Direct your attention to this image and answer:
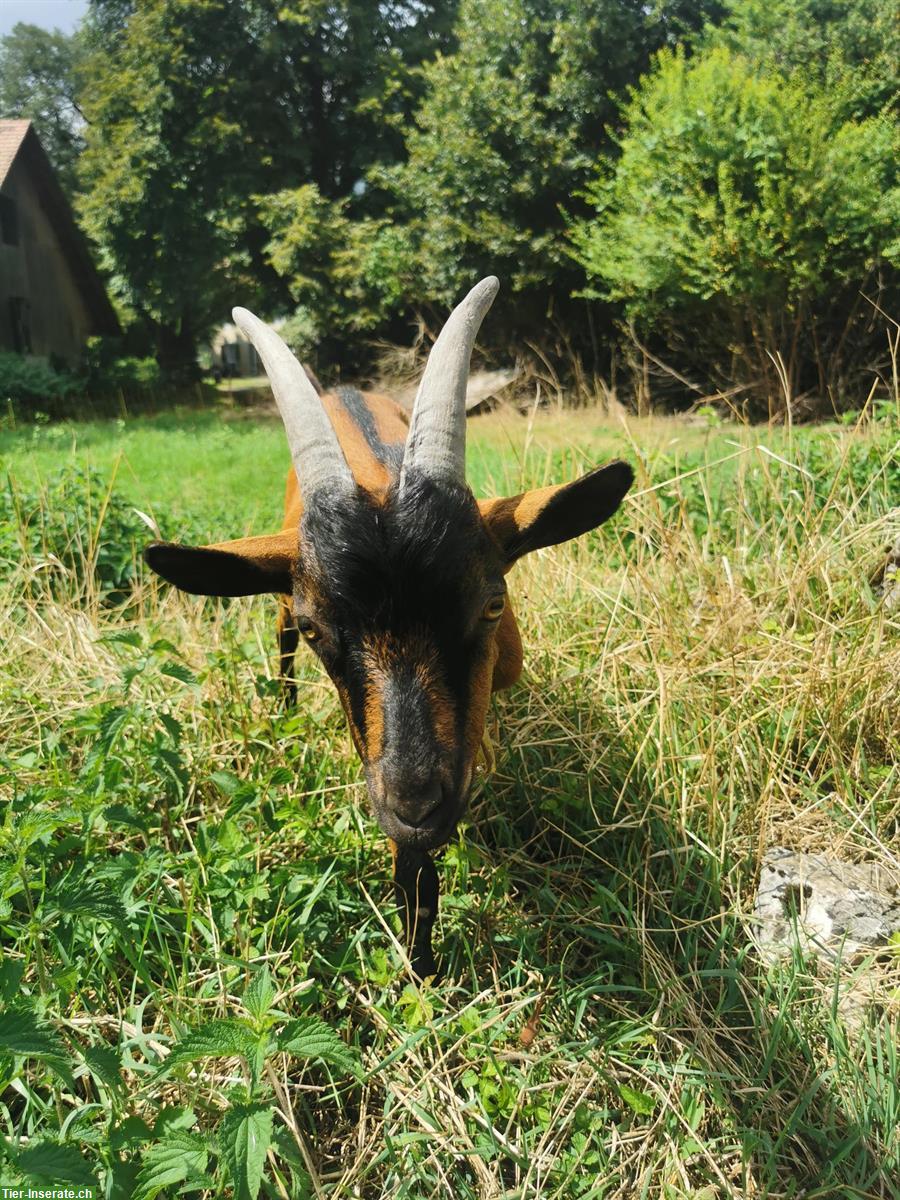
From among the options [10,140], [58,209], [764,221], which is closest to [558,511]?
[764,221]

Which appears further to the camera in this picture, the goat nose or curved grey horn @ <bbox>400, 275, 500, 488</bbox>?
curved grey horn @ <bbox>400, 275, 500, 488</bbox>

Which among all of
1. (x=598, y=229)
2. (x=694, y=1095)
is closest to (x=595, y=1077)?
(x=694, y=1095)

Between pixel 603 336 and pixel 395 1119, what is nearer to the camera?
pixel 395 1119

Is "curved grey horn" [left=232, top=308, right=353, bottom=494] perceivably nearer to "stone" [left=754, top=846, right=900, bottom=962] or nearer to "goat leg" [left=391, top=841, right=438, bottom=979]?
"goat leg" [left=391, top=841, right=438, bottom=979]

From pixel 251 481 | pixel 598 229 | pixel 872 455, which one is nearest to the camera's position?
pixel 872 455

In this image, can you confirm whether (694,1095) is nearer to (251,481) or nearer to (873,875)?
(873,875)

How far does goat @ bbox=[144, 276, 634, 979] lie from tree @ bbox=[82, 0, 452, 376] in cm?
2026

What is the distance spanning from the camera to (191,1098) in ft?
6.52

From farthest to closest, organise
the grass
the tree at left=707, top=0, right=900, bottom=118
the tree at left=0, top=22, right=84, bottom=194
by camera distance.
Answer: the tree at left=0, top=22, right=84, bottom=194
the tree at left=707, top=0, right=900, bottom=118
the grass

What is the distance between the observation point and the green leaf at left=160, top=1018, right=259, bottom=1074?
5.46 feet

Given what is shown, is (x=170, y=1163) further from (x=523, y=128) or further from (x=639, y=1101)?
(x=523, y=128)

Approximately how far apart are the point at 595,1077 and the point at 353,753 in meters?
1.54

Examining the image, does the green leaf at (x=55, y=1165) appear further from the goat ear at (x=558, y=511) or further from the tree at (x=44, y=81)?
the tree at (x=44, y=81)

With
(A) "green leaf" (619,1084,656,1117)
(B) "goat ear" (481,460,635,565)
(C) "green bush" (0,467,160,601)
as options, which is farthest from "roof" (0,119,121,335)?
(A) "green leaf" (619,1084,656,1117)
